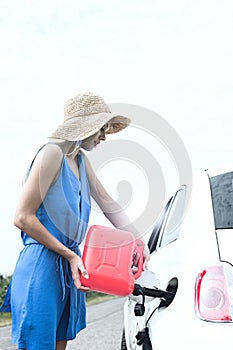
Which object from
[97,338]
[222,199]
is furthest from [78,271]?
[97,338]

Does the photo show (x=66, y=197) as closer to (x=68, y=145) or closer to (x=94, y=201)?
(x=68, y=145)

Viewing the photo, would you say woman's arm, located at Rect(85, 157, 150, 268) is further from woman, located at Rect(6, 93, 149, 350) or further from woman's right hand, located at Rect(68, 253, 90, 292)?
woman's right hand, located at Rect(68, 253, 90, 292)

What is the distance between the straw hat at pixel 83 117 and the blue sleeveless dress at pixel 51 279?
14 centimetres

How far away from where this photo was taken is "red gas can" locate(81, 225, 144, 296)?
3059 millimetres

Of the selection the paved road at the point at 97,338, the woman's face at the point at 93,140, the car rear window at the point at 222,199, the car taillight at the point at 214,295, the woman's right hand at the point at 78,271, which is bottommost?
the paved road at the point at 97,338

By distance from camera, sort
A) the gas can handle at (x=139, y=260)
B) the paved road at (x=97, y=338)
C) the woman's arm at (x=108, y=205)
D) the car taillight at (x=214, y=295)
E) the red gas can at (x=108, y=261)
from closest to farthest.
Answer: the car taillight at (x=214, y=295), the red gas can at (x=108, y=261), the gas can handle at (x=139, y=260), the woman's arm at (x=108, y=205), the paved road at (x=97, y=338)

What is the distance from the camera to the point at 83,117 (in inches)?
137

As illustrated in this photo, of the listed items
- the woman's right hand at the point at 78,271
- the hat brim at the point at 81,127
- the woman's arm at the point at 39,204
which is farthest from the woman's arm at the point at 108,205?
the woman's right hand at the point at 78,271

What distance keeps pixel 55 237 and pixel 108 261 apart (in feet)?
1.13

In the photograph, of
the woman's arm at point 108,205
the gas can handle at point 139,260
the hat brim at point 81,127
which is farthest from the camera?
the woman's arm at point 108,205

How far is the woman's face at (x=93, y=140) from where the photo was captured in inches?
137

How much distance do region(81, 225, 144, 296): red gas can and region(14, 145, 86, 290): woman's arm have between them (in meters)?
0.09

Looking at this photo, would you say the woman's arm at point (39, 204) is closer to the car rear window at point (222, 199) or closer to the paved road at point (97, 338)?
the car rear window at point (222, 199)

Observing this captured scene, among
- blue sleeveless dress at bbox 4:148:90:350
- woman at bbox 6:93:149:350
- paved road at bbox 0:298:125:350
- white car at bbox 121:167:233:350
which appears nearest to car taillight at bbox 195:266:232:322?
white car at bbox 121:167:233:350
